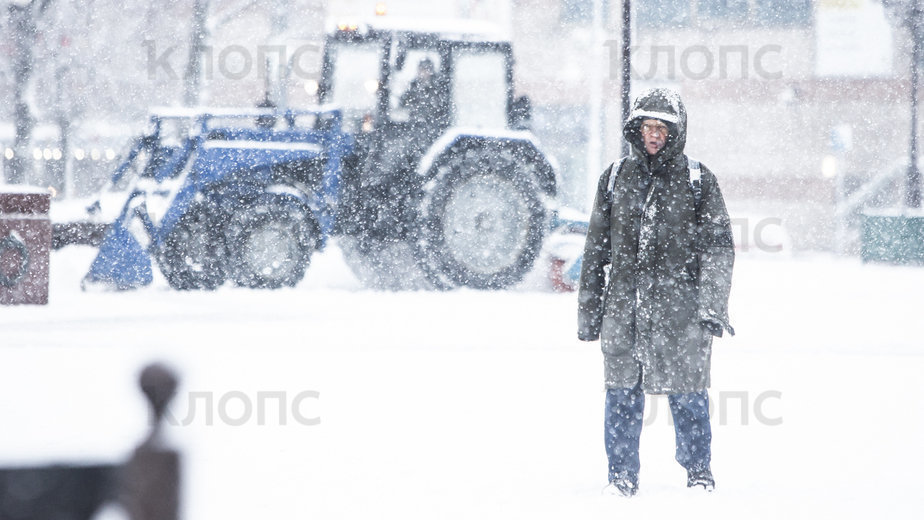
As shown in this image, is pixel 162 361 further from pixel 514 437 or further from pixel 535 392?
pixel 535 392

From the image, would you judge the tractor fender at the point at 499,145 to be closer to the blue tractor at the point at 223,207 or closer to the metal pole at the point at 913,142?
the blue tractor at the point at 223,207

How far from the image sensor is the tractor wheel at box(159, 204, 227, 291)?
12.3 meters

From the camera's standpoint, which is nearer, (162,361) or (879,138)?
(162,361)

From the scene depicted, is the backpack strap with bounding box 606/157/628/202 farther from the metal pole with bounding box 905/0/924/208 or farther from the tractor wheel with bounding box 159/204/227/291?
the metal pole with bounding box 905/0/924/208

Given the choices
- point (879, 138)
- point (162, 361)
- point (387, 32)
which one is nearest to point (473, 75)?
point (387, 32)

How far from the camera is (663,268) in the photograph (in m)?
4.75

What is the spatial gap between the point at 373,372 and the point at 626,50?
746cm

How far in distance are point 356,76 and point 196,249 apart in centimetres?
242

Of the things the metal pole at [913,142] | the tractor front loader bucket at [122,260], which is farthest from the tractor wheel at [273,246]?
the metal pole at [913,142]

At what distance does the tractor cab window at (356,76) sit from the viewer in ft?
41.9

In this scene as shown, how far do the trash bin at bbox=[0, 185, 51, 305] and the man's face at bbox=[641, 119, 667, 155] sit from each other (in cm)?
787

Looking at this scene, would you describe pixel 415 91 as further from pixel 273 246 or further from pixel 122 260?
pixel 122 260

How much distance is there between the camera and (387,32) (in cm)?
1283

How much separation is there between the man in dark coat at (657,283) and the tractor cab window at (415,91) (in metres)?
8.09
